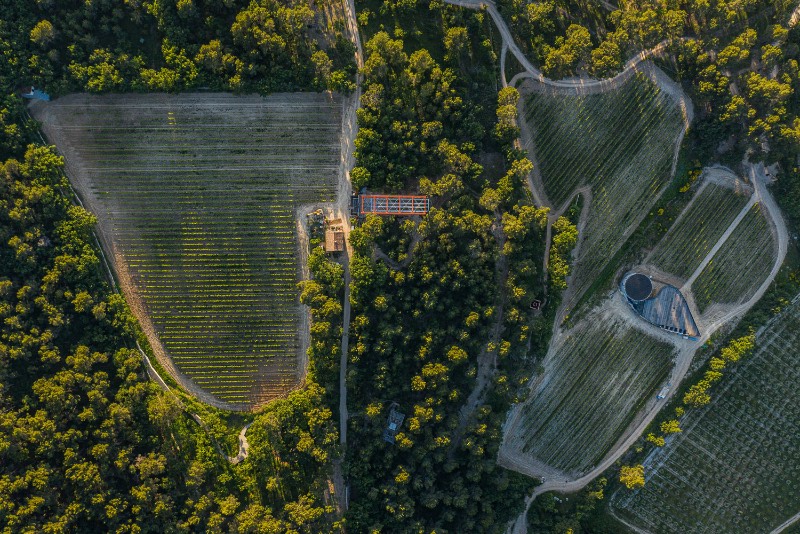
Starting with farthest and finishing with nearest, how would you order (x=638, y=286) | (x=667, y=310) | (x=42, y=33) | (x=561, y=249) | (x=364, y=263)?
1. (x=667, y=310)
2. (x=638, y=286)
3. (x=561, y=249)
4. (x=364, y=263)
5. (x=42, y=33)

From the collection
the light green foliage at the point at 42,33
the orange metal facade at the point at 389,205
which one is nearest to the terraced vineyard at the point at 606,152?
the orange metal facade at the point at 389,205

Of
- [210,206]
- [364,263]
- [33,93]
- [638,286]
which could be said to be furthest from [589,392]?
[33,93]

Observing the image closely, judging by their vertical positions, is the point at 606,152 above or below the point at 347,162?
above

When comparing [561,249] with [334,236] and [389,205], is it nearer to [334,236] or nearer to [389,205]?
[389,205]

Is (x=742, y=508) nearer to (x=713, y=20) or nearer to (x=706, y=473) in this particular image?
(x=706, y=473)

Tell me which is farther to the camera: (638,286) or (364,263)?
(638,286)

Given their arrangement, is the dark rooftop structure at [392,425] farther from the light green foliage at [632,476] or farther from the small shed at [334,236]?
the light green foliage at [632,476]

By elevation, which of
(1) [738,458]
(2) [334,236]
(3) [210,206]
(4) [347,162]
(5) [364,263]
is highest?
(4) [347,162]
